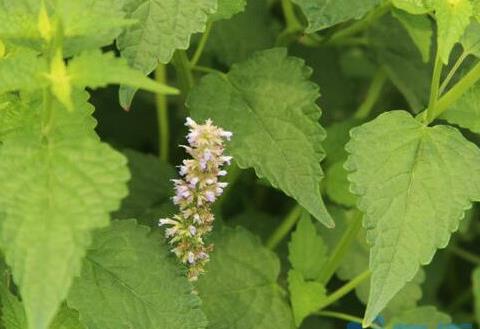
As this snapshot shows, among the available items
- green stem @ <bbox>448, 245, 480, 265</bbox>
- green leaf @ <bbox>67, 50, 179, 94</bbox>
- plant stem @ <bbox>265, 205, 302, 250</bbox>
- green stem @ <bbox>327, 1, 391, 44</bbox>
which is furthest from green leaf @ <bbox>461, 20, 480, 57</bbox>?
green stem @ <bbox>448, 245, 480, 265</bbox>

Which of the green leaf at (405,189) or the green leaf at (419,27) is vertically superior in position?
the green leaf at (419,27)

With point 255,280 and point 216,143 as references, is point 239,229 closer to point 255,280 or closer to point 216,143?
point 255,280

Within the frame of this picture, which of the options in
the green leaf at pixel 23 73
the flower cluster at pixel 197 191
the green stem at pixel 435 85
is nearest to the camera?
the green leaf at pixel 23 73

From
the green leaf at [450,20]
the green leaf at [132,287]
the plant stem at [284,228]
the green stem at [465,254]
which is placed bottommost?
the green stem at [465,254]

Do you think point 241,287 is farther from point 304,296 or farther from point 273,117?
point 273,117

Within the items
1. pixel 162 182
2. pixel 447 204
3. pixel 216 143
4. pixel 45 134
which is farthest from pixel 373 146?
pixel 162 182

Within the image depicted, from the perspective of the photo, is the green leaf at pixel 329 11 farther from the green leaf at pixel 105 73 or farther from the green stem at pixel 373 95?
the green stem at pixel 373 95

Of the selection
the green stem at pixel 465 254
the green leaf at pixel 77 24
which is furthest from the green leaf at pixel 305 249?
the green stem at pixel 465 254

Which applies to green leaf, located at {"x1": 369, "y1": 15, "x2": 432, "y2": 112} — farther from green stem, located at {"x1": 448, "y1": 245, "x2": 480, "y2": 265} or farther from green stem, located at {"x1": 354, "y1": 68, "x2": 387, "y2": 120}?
green stem, located at {"x1": 448, "y1": 245, "x2": 480, "y2": 265}
